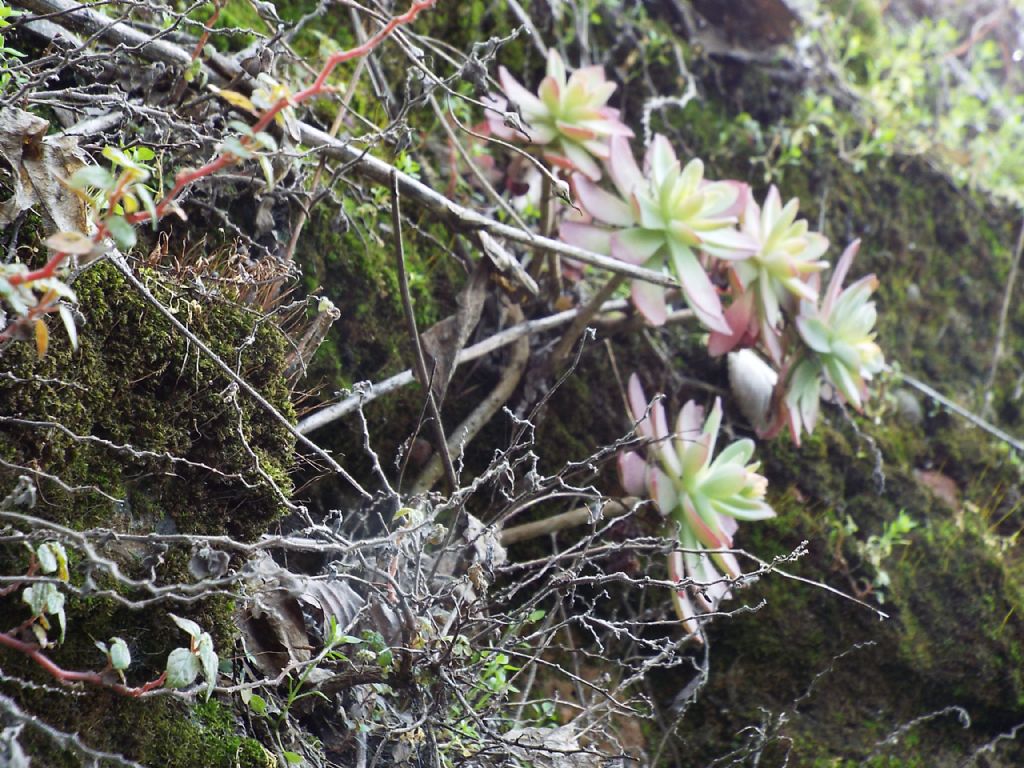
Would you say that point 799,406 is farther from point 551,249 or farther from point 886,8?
point 886,8

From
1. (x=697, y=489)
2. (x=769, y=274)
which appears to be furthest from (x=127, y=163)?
(x=769, y=274)

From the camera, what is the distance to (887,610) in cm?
218

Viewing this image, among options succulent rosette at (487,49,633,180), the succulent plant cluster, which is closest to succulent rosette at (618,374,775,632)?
the succulent plant cluster

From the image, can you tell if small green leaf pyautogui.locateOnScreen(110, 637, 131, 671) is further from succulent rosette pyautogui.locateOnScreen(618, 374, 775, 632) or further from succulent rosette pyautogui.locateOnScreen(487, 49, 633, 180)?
succulent rosette pyautogui.locateOnScreen(487, 49, 633, 180)

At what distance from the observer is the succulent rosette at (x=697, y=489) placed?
Result: 1836 mm

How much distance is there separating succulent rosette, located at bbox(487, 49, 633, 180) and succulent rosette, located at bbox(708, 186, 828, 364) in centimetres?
37

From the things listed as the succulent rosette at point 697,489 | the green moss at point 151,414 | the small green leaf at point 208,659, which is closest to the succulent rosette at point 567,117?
the succulent rosette at point 697,489

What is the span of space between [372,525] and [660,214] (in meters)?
0.87

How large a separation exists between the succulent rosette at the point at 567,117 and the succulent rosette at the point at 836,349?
2.03 feet

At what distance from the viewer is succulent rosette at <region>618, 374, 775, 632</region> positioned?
6.02 ft

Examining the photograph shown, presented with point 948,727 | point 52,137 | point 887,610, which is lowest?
point 948,727

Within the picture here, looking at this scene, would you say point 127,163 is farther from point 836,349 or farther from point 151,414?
point 836,349

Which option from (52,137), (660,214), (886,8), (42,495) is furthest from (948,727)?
(886,8)

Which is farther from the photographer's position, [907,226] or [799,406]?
[907,226]
